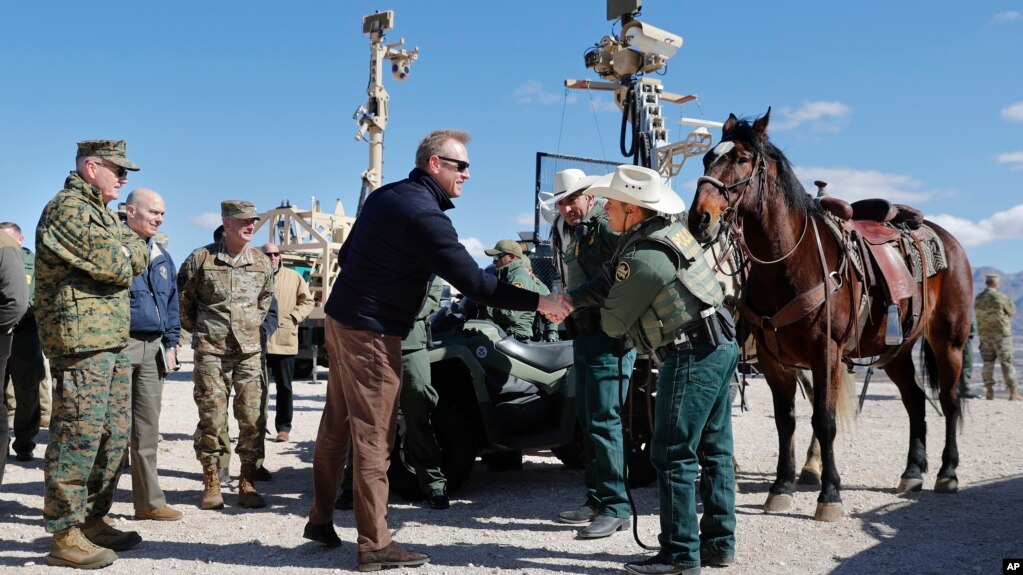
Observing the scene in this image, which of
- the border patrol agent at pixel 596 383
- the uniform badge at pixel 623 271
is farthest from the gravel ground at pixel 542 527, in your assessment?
the uniform badge at pixel 623 271

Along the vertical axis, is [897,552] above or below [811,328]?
below

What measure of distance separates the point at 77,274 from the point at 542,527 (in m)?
2.92

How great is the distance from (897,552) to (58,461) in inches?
168

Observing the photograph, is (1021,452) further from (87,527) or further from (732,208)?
(87,527)

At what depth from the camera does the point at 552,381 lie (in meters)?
5.76

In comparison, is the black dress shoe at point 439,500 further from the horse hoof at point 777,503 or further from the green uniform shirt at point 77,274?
the green uniform shirt at point 77,274

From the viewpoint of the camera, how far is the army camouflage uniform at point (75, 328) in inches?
161

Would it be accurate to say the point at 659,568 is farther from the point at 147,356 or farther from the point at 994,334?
the point at 994,334

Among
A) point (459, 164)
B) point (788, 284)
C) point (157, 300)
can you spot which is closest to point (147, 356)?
point (157, 300)

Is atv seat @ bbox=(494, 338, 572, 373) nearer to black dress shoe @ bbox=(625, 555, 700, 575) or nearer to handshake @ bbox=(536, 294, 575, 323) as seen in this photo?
handshake @ bbox=(536, 294, 575, 323)

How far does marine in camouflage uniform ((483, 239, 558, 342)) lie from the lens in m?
6.70

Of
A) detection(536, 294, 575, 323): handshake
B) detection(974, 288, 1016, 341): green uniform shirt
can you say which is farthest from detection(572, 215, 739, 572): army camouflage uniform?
detection(974, 288, 1016, 341): green uniform shirt

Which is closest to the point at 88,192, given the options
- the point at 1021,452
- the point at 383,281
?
the point at 383,281

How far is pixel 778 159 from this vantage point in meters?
5.24
